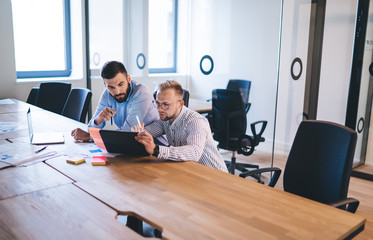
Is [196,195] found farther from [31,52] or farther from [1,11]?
[31,52]

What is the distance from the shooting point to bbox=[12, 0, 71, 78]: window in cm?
509

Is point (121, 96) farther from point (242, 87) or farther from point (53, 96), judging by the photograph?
point (53, 96)

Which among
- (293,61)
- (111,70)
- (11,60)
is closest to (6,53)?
(11,60)

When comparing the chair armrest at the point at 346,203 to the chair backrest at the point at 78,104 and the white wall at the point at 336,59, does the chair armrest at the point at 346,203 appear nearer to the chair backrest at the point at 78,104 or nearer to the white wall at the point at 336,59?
the chair backrest at the point at 78,104

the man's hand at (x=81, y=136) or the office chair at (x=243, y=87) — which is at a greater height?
the office chair at (x=243, y=87)

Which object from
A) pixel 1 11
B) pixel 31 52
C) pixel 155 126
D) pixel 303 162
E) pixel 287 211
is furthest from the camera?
pixel 31 52

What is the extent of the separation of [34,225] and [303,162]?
147 centimetres

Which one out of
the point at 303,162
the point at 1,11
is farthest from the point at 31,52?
the point at 303,162

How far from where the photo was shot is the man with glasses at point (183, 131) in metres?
2.12

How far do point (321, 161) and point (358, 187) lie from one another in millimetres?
2289

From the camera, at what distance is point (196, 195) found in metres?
1.61

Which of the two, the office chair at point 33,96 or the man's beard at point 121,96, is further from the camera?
the office chair at point 33,96

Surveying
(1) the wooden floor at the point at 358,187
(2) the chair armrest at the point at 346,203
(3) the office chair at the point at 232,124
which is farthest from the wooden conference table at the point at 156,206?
(3) the office chair at the point at 232,124

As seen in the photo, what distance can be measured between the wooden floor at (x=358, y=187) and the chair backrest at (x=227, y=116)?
0.59 m
